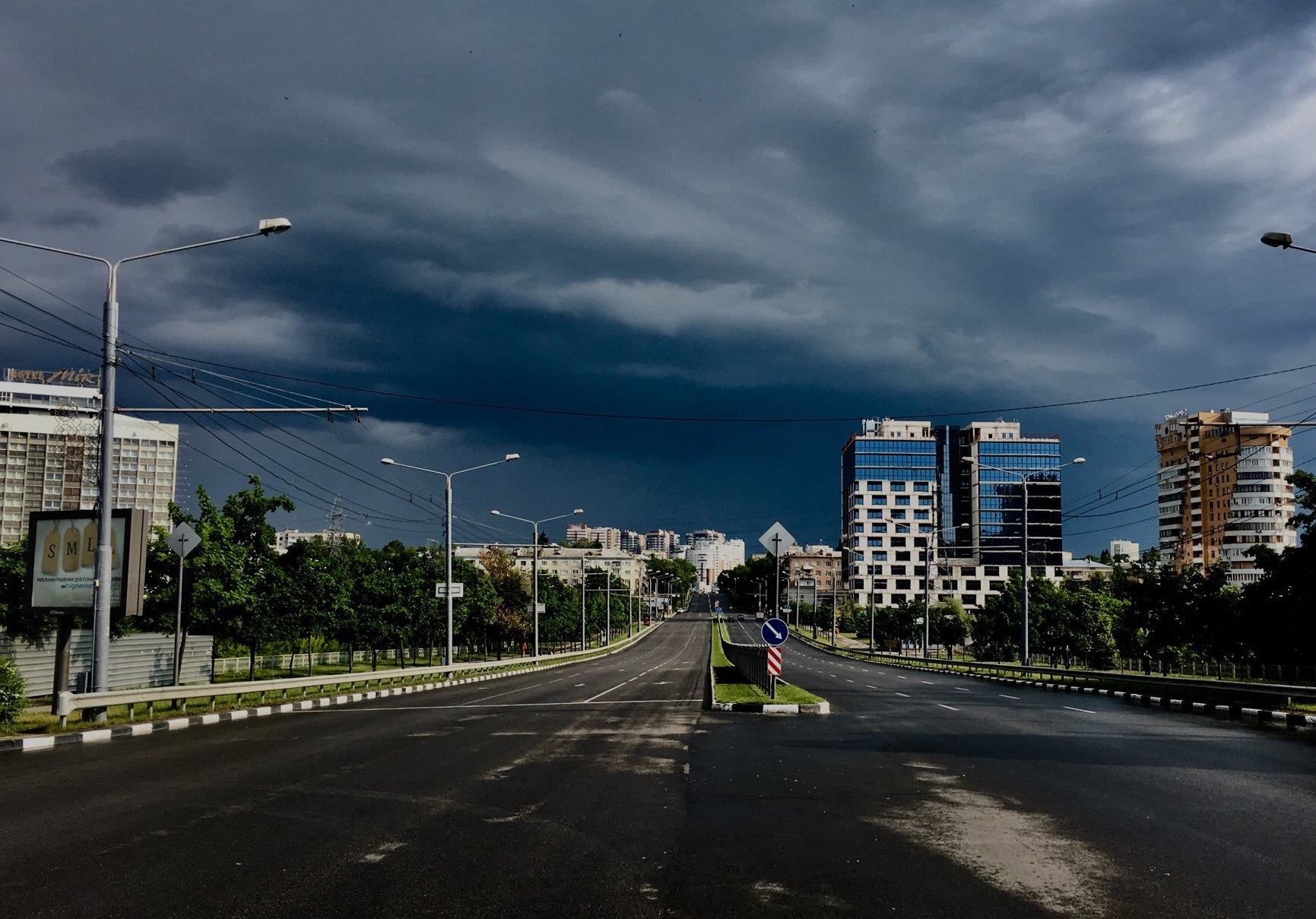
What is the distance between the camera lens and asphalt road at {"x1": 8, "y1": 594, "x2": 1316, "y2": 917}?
7.27 m

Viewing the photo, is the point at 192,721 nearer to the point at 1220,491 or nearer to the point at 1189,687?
the point at 1189,687

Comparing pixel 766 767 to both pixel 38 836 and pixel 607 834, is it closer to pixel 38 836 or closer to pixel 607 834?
pixel 607 834

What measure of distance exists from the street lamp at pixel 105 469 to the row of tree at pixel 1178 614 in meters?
39.2

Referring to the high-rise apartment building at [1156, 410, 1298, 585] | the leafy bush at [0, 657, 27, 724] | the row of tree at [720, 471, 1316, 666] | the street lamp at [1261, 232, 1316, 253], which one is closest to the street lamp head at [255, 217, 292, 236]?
the leafy bush at [0, 657, 27, 724]

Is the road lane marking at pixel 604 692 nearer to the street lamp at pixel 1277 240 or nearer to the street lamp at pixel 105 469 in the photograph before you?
the street lamp at pixel 105 469

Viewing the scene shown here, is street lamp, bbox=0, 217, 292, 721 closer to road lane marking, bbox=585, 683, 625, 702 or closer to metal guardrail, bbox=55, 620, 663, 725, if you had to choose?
metal guardrail, bbox=55, 620, 663, 725

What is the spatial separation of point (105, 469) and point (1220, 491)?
604 feet

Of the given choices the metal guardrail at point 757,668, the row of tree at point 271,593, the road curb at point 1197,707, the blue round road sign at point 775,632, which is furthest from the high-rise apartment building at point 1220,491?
the blue round road sign at point 775,632

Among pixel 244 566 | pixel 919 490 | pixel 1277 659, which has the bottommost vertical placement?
pixel 1277 659

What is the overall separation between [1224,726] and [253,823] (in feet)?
67.3

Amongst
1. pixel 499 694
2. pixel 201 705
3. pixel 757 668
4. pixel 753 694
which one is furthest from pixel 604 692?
pixel 201 705

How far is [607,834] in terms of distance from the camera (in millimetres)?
9398

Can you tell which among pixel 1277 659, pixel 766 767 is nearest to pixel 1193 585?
pixel 1277 659

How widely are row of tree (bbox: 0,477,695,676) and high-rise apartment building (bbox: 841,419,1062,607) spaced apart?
364 ft
